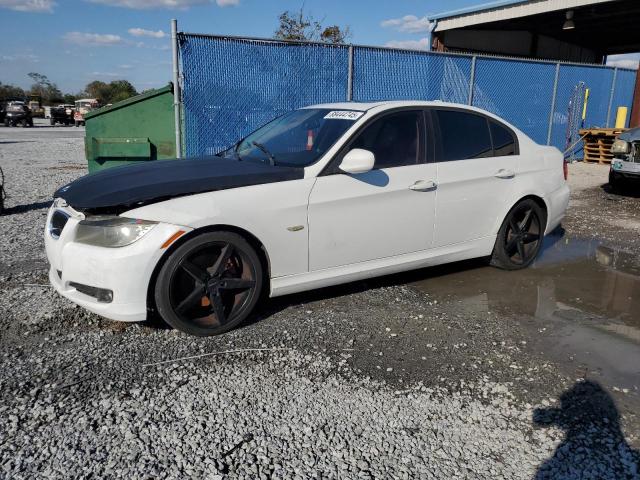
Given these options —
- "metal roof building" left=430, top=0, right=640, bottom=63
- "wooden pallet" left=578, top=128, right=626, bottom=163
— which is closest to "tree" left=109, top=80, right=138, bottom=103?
"metal roof building" left=430, top=0, right=640, bottom=63

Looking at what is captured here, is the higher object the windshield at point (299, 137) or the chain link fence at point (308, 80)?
the chain link fence at point (308, 80)

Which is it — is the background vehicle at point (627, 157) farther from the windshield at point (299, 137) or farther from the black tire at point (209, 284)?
the black tire at point (209, 284)

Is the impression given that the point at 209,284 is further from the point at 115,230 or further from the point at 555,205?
the point at 555,205

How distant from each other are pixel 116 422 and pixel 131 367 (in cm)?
61

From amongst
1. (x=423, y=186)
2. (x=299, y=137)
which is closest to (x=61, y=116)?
(x=299, y=137)

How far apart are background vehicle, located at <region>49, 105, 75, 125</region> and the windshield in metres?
45.6

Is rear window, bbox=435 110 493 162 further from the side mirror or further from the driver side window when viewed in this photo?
the side mirror

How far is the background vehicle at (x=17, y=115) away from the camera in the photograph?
38188 mm

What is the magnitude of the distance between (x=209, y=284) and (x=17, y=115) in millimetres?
41282

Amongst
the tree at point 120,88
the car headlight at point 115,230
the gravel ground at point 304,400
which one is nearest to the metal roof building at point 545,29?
the gravel ground at point 304,400

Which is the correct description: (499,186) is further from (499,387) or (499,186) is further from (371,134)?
(499,387)

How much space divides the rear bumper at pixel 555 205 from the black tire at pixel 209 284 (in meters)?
3.30

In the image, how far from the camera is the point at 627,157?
948 centimetres

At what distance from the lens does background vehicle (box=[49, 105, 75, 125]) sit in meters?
44.5
